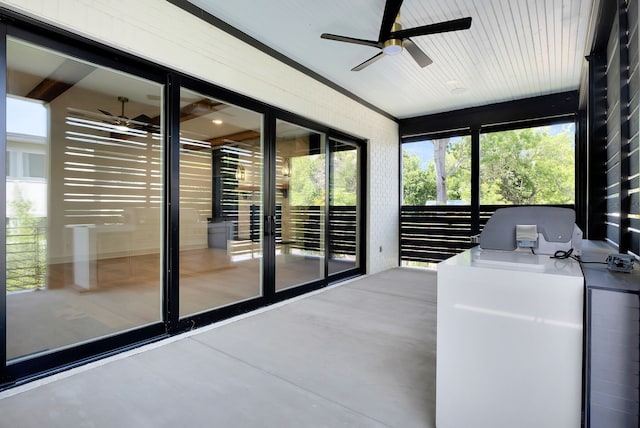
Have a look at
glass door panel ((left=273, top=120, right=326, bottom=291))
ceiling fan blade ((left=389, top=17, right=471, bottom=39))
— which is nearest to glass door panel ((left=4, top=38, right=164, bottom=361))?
glass door panel ((left=273, top=120, right=326, bottom=291))

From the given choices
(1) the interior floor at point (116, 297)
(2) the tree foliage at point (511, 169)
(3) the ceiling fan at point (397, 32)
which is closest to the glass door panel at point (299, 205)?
(1) the interior floor at point (116, 297)

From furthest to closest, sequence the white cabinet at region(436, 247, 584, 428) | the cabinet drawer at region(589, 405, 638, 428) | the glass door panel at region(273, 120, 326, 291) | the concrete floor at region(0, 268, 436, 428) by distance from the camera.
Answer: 1. the glass door panel at region(273, 120, 326, 291)
2. the concrete floor at region(0, 268, 436, 428)
3. the white cabinet at region(436, 247, 584, 428)
4. the cabinet drawer at region(589, 405, 638, 428)

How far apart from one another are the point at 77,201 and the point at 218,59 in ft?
6.10

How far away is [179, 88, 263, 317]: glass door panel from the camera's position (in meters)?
3.23

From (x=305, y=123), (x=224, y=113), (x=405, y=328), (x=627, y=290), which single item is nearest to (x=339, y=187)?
(x=305, y=123)

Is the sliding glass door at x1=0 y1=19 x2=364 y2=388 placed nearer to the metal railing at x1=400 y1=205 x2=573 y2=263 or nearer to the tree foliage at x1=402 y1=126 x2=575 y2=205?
the metal railing at x1=400 y1=205 x2=573 y2=263

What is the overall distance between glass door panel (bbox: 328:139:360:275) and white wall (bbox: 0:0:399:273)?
260 millimetres

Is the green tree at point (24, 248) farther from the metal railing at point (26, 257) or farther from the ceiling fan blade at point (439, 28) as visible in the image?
the ceiling fan blade at point (439, 28)

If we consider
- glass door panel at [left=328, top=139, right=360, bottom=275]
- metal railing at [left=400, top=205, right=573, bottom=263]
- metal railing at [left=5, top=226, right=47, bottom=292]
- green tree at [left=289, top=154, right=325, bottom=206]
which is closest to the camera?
metal railing at [left=5, top=226, right=47, bottom=292]

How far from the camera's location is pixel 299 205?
4660 mm

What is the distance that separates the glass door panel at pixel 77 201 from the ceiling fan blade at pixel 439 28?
90.3 inches

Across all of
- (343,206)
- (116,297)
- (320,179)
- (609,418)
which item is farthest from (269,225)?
(609,418)

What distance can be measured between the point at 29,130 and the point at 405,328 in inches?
141

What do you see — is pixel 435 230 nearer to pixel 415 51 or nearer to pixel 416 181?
pixel 416 181
